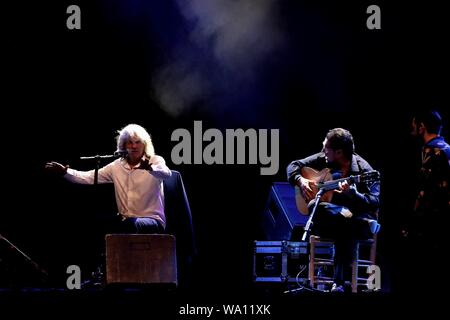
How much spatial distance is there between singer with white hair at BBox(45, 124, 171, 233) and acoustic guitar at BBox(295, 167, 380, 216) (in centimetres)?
128

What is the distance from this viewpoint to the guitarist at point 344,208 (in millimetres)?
5621

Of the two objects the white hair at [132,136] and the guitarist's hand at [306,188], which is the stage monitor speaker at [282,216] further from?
the white hair at [132,136]

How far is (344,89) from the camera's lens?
7160mm

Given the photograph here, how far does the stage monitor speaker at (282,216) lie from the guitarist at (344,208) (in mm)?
470

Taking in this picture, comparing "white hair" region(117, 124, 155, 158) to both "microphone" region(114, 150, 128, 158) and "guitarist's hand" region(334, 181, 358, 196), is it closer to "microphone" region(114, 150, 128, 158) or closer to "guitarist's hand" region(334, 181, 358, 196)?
"microphone" region(114, 150, 128, 158)

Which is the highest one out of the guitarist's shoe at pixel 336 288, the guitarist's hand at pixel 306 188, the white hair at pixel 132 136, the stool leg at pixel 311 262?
the white hair at pixel 132 136

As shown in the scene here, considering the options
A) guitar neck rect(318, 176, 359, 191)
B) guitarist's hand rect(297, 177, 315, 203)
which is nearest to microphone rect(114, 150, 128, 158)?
guitarist's hand rect(297, 177, 315, 203)

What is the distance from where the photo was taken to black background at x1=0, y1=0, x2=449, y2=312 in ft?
22.3

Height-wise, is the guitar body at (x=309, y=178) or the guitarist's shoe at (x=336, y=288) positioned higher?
the guitar body at (x=309, y=178)

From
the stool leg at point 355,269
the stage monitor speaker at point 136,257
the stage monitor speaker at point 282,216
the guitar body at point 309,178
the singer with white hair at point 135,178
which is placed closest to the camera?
the stage monitor speaker at point 136,257

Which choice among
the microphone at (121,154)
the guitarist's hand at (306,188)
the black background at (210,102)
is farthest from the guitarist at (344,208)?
the microphone at (121,154)

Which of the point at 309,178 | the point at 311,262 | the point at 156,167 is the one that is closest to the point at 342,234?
the point at 311,262
